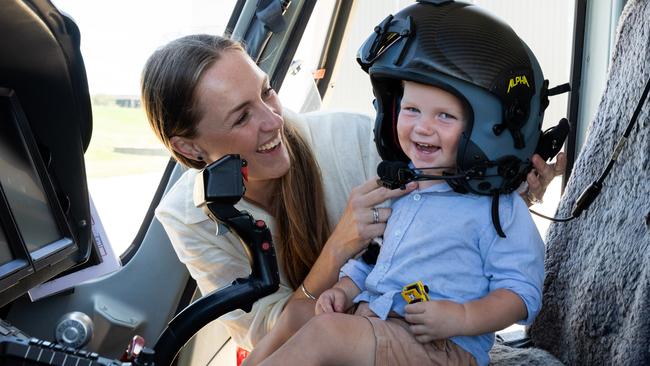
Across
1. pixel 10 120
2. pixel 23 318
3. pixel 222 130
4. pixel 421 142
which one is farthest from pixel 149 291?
pixel 421 142

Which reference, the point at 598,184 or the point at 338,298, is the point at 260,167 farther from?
the point at 598,184

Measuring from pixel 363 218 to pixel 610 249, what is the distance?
561 mm

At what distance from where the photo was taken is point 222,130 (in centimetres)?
215

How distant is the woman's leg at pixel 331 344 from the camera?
1518mm

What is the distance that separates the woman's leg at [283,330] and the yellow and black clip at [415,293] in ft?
1.35

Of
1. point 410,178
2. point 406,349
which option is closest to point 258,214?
point 410,178

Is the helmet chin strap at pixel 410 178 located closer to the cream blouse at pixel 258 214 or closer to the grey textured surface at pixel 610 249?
the grey textured surface at pixel 610 249

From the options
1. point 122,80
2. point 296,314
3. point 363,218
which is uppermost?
point 363,218

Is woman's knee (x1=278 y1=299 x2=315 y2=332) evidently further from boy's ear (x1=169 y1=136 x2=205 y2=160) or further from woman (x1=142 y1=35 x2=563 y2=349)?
boy's ear (x1=169 y1=136 x2=205 y2=160)

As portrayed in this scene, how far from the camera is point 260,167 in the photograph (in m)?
2.15

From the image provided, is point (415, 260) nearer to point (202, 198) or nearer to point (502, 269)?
point (502, 269)

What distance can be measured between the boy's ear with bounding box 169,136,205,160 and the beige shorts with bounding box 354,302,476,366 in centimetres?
87

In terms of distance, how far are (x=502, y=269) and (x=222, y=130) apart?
35.2 inches

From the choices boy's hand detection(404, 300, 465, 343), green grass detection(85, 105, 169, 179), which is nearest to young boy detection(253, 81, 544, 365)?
boy's hand detection(404, 300, 465, 343)
